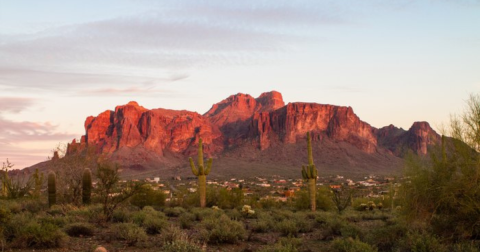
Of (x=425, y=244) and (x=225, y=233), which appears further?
(x=225, y=233)

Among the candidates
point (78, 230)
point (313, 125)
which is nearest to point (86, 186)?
point (78, 230)

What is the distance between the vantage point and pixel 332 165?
102875mm

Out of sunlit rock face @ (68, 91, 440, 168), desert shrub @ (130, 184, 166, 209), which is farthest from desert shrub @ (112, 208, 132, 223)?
sunlit rock face @ (68, 91, 440, 168)

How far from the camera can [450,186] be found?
13070 millimetres

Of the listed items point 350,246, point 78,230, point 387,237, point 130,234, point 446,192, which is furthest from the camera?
point 78,230

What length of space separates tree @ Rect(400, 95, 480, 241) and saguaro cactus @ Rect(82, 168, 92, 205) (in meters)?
17.8

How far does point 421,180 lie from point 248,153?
100 meters

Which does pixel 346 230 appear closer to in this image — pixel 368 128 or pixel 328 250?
pixel 328 250

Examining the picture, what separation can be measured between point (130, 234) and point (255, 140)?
10795cm

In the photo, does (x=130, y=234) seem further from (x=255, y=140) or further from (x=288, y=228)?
(x=255, y=140)

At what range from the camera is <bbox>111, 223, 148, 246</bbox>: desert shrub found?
580 inches

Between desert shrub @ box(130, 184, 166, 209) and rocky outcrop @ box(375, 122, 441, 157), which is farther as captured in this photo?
rocky outcrop @ box(375, 122, 441, 157)

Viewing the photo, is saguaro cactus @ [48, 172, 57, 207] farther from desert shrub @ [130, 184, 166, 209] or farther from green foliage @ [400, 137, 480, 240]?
green foliage @ [400, 137, 480, 240]

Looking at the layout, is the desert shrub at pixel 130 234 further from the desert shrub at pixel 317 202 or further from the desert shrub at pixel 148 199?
the desert shrub at pixel 317 202
